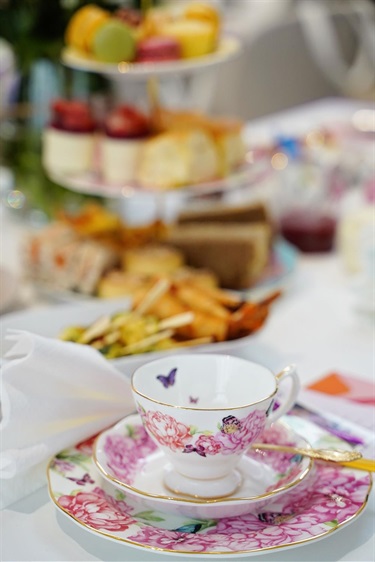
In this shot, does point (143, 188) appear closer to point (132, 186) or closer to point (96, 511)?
point (132, 186)

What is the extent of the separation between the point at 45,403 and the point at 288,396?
0.20 meters

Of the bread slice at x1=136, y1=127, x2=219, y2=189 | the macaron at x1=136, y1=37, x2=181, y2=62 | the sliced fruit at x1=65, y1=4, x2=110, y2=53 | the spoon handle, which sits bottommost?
the spoon handle

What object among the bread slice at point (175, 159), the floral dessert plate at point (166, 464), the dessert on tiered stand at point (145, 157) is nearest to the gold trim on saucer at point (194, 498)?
the floral dessert plate at point (166, 464)

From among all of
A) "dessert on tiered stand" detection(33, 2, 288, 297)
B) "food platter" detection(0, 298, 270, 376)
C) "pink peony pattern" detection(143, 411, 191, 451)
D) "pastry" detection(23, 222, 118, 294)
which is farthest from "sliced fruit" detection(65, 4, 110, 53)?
"pink peony pattern" detection(143, 411, 191, 451)

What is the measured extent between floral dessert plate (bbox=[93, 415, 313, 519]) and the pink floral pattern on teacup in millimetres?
37

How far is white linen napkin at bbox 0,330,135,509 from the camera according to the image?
2.32 ft

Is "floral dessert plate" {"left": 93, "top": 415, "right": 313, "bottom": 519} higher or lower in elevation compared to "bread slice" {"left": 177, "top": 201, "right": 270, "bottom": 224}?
lower

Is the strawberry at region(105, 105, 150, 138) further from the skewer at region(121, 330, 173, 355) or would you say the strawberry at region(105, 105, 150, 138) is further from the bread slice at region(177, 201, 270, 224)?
the skewer at region(121, 330, 173, 355)

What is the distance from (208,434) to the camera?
642 millimetres

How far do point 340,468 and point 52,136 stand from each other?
76 cm

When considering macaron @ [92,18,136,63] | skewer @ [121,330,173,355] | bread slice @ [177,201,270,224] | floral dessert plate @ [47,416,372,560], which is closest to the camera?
floral dessert plate @ [47,416,372,560]

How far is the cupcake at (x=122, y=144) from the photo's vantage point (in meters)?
1.23

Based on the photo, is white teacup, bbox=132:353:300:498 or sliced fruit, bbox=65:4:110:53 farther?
sliced fruit, bbox=65:4:110:53

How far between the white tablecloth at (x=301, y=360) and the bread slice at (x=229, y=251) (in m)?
0.06
